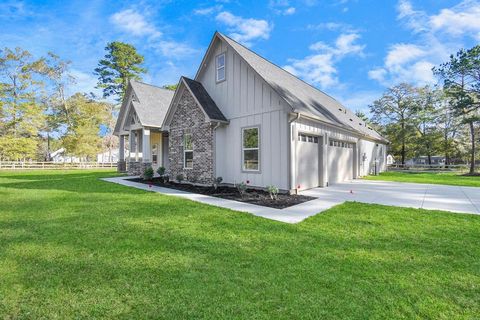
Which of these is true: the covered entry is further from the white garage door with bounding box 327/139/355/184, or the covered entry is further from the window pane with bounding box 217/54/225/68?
the window pane with bounding box 217/54/225/68

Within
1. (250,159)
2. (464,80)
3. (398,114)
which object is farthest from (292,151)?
(398,114)

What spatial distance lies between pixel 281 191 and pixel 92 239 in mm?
6355

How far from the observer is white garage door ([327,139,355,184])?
Result: 1221 cm

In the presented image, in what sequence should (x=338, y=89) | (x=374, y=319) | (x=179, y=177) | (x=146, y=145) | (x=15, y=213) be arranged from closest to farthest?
(x=374, y=319)
(x=15, y=213)
(x=179, y=177)
(x=146, y=145)
(x=338, y=89)

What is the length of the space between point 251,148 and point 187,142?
3881mm

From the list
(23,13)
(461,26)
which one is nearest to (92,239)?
(23,13)

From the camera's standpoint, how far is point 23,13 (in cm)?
1316

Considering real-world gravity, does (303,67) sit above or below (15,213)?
above

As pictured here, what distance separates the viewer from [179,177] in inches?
479

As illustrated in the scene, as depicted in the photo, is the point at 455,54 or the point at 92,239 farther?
the point at 455,54

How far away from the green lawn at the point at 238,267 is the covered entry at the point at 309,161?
13.3 feet

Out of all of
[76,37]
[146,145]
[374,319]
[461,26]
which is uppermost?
[461,26]

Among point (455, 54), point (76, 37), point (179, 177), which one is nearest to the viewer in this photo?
point (179, 177)

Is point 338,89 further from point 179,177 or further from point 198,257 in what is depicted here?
point 198,257
